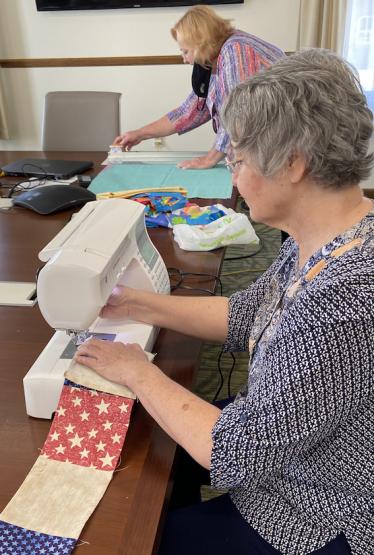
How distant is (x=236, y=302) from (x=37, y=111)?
3.28 m

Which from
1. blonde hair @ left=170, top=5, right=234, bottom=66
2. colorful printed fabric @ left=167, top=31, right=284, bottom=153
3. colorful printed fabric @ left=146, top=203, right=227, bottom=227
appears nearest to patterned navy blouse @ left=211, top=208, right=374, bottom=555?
colorful printed fabric @ left=146, top=203, right=227, bottom=227

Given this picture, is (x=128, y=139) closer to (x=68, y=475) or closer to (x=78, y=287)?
(x=78, y=287)

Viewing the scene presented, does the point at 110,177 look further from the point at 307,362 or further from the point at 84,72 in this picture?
the point at 84,72

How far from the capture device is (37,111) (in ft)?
13.0

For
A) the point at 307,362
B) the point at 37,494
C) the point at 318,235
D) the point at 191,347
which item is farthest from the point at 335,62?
the point at 37,494

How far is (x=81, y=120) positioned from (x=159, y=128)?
0.52m

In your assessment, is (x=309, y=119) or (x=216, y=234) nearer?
(x=309, y=119)

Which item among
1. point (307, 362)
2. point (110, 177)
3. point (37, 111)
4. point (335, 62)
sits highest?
point (335, 62)

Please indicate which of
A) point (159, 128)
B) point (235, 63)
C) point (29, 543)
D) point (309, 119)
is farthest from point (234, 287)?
point (29, 543)

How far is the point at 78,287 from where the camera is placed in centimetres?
89

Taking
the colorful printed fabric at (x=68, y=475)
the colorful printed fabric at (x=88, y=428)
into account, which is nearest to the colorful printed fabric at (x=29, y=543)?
the colorful printed fabric at (x=68, y=475)

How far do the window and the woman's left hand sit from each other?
2928mm

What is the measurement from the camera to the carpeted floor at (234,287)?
2171mm

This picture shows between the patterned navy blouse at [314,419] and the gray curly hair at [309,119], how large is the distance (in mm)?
112
